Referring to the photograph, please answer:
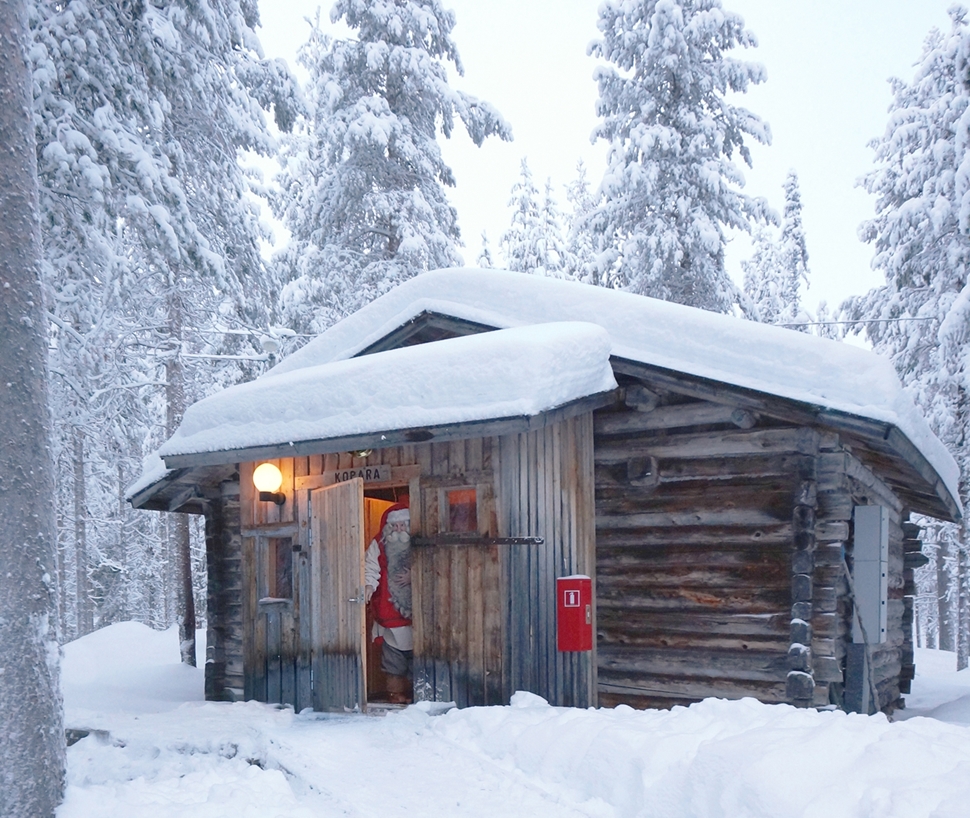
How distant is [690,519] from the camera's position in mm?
8359

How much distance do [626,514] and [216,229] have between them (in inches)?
342

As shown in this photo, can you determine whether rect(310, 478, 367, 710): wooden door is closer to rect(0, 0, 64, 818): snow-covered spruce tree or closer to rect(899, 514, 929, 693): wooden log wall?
rect(0, 0, 64, 818): snow-covered spruce tree

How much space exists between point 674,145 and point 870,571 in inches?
481

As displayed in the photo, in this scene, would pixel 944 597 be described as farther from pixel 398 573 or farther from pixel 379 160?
pixel 398 573

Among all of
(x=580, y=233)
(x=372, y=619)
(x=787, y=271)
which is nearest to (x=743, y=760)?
(x=372, y=619)

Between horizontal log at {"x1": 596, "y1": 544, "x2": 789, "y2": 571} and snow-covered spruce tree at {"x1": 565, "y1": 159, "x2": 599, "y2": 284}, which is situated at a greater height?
snow-covered spruce tree at {"x1": 565, "y1": 159, "x2": 599, "y2": 284}

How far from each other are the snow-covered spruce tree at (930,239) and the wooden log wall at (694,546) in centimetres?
929

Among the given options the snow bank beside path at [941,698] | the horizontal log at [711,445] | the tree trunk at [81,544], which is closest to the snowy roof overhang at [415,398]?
the horizontal log at [711,445]

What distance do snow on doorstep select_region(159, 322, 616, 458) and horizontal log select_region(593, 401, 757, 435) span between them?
0.70 meters

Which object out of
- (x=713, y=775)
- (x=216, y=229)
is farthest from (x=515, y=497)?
(x=216, y=229)

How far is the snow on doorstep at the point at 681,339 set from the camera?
24.9ft

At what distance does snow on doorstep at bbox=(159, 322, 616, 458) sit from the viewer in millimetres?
7488

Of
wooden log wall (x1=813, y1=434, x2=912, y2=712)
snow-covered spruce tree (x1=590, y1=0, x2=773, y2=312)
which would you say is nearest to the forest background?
snow-covered spruce tree (x1=590, y1=0, x2=773, y2=312)

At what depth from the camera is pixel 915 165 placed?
1828cm
